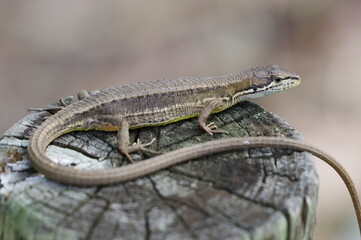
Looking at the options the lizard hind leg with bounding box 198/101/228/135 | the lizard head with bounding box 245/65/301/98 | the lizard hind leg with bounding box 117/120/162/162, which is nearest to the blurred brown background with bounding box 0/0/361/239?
the lizard head with bounding box 245/65/301/98

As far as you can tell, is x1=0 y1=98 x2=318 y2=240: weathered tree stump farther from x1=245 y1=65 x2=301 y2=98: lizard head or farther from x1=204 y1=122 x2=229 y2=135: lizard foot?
x1=245 y1=65 x2=301 y2=98: lizard head

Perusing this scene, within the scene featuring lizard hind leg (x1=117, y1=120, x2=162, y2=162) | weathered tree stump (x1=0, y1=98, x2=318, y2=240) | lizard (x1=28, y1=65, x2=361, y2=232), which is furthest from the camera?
lizard hind leg (x1=117, y1=120, x2=162, y2=162)

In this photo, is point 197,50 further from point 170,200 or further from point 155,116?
point 170,200

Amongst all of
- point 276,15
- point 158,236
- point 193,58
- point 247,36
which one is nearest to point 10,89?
point 193,58

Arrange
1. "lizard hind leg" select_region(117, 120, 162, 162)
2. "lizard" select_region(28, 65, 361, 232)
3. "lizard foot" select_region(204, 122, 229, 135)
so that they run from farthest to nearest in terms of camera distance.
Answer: "lizard foot" select_region(204, 122, 229, 135)
"lizard hind leg" select_region(117, 120, 162, 162)
"lizard" select_region(28, 65, 361, 232)

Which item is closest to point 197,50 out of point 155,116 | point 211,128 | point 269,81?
point 269,81
